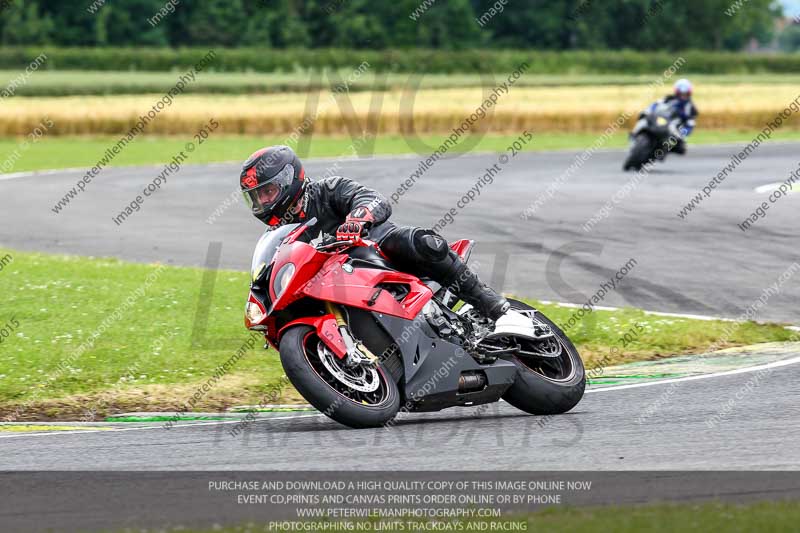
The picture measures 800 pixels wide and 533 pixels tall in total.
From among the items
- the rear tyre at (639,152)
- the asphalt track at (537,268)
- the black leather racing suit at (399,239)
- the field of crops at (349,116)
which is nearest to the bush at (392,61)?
the field of crops at (349,116)

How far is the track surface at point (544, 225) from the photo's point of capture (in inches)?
547

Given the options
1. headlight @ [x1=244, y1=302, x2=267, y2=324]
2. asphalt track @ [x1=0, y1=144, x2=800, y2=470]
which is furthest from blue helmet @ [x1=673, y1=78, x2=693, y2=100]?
headlight @ [x1=244, y1=302, x2=267, y2=324]

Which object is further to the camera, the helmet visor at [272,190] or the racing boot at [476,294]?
the racing boot at [476,294]

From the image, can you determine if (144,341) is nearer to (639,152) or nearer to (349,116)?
(639,152)

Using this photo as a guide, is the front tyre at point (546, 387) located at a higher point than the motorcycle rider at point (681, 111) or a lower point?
higher

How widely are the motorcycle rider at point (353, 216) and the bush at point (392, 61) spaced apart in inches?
2352

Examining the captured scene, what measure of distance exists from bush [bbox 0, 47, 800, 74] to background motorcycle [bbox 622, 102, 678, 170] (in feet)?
136

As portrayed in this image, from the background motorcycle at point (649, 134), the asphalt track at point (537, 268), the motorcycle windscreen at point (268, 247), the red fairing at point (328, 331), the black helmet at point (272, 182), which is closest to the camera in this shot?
the asphalt track at point (537, 268)

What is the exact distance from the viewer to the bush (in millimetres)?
72125

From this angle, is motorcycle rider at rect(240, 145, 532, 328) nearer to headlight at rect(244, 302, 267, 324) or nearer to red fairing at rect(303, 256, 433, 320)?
red fairing at rect(303, 256, 433, 320)

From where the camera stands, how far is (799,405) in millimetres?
8172

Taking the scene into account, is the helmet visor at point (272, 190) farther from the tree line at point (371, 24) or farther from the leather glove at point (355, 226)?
the tree line at point (371, 24)

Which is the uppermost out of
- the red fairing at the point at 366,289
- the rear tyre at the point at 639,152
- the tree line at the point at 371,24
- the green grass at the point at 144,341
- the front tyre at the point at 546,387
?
the red fairing at the point at 366,289
